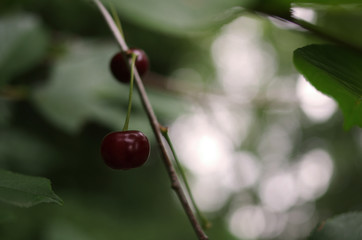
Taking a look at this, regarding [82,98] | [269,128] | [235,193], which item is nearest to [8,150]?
[82,98]

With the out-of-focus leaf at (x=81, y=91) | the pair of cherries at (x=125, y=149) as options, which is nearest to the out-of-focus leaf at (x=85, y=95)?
the out-of-focus leaf at (x=81, y=91)

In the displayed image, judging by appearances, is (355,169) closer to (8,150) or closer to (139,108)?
(139,108)

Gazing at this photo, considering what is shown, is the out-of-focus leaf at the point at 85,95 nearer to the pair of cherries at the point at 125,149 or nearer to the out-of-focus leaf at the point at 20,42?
the out-of-focus leaf at the point at 20,42

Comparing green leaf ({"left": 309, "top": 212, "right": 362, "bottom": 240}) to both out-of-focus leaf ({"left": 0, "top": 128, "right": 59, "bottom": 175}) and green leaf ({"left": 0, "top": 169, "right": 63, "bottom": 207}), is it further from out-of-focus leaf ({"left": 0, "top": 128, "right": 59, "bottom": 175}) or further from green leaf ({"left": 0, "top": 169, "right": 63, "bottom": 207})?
out-of-focus leaf ({"left": 0, "top": 128, "right": 59, "bottom": 175})

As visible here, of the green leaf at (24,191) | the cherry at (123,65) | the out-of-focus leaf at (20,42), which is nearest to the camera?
the green leaf at (24,191)

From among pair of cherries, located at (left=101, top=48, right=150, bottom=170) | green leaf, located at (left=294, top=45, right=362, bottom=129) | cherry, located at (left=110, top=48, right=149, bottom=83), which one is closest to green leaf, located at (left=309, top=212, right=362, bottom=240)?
green leaf, located at (left=294, top=45, right=362, bottom=129)

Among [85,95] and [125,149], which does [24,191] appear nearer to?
[125,149]
